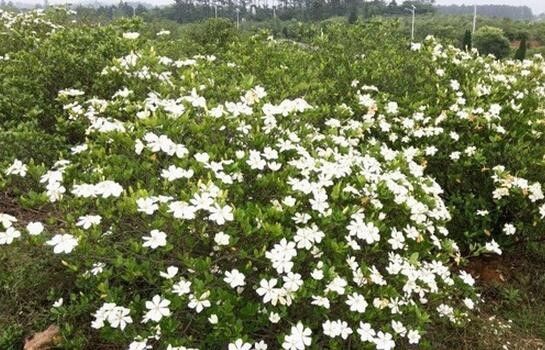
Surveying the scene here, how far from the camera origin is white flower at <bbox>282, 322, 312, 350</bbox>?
7.56 ft

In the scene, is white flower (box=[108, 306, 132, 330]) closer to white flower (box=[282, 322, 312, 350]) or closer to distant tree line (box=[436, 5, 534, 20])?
white flower (box=[282, 322, 312, 350])

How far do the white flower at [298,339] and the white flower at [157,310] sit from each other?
50 centimetres

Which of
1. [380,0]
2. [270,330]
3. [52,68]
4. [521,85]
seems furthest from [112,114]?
[380,0]

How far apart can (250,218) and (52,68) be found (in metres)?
3.01

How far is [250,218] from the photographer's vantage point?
2.55m

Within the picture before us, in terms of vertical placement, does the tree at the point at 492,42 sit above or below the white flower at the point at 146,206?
below

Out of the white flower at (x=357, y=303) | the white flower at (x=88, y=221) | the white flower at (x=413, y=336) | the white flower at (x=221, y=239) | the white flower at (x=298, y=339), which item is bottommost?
the white flower at (x=413, y=336)

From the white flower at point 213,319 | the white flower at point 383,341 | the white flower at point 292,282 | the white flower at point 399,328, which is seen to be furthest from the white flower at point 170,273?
the white flower at point 399,328

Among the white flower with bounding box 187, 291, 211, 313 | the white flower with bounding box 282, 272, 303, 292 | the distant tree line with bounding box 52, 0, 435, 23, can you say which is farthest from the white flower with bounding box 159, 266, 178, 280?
the distant tree line with bounding box 52, 0, 435, 23

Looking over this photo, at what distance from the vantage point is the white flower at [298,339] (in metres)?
2.30

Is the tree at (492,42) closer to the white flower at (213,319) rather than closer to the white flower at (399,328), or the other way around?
the white flower at (399,328)

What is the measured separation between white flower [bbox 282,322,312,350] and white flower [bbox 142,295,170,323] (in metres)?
0.50

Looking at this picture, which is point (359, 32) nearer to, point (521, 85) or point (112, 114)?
point (521, 85)

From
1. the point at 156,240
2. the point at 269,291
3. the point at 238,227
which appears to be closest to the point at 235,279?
the point at 269,291
